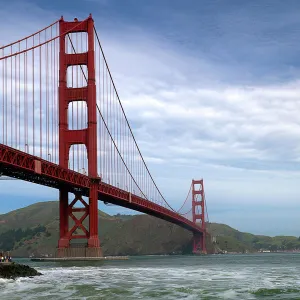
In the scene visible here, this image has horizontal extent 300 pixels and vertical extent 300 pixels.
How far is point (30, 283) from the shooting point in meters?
35.6

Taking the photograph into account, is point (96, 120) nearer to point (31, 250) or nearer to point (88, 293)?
point (88, 293)

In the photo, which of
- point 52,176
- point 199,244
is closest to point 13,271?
point 52,176

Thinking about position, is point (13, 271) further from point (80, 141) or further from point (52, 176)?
point (80, 141)

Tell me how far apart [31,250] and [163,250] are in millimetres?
41353

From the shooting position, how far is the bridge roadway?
5288 cm

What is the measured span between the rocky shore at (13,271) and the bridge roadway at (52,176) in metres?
11.4

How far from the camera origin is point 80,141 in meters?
68.2

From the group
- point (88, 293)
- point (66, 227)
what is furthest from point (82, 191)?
point (88, 293)

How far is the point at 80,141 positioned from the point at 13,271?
2941 cm

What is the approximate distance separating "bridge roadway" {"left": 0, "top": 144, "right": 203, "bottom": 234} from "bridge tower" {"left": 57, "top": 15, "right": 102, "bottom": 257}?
136 centimetres

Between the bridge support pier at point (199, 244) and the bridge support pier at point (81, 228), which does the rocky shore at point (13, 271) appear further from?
the bridge support pier at point (199, 244)

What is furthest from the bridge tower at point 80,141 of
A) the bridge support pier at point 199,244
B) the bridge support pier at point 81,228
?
the bridge support pier at point 199,244

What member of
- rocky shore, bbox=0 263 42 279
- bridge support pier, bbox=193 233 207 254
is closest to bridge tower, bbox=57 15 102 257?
rocky shore, bbox=0 263 42 279

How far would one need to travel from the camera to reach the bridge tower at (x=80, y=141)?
67.9 m
